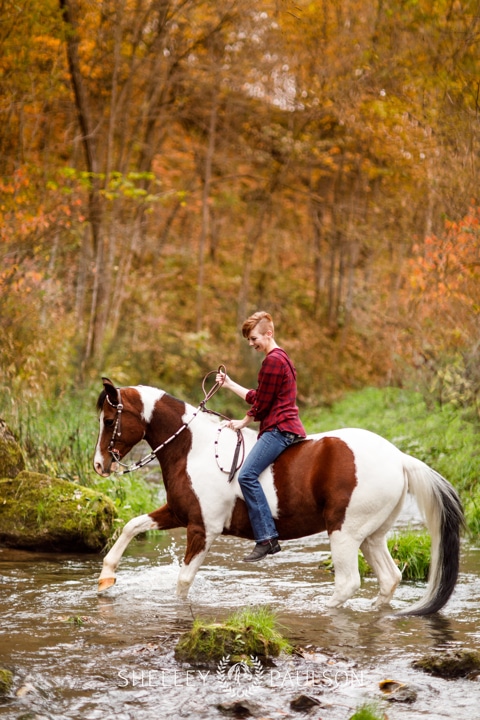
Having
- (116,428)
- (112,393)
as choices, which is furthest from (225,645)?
(112,393)

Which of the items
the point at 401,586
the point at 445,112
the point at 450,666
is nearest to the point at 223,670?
the point at 450,666

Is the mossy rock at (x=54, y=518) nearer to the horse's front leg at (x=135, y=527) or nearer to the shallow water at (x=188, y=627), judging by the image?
the shallow water at (x=188, y=627)

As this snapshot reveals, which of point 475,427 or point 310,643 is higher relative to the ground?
point 475,427

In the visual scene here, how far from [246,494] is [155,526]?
97cm

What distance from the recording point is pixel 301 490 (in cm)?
674

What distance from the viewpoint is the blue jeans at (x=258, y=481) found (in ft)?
22.1

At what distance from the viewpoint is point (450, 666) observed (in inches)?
195

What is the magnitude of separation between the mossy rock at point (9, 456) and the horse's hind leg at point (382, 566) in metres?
4.59

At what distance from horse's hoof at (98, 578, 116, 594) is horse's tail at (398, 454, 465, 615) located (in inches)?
96.3

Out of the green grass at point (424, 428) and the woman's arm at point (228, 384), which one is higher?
the woman's arm at point (228, 384)

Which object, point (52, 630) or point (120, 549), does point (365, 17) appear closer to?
point (120, 549)

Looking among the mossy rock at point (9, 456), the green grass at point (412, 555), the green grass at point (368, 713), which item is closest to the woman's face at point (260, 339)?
the green grass at point (412, 555)

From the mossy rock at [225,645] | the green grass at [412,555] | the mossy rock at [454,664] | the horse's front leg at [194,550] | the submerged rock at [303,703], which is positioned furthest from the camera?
the green grass at [412,555]

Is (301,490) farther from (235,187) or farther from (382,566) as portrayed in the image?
(235,187)
